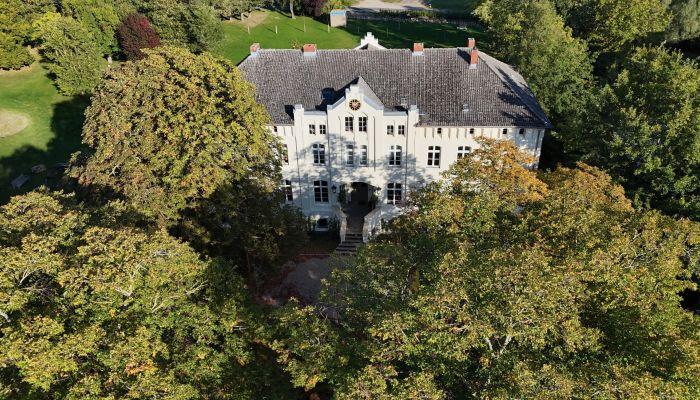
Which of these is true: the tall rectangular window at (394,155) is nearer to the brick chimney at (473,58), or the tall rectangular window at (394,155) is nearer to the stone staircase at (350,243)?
the stone staircase at (350,243)

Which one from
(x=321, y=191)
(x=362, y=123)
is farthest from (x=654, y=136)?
(x=321, y=191)

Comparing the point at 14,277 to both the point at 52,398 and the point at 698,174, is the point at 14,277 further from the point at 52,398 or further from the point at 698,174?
the point at 698,174

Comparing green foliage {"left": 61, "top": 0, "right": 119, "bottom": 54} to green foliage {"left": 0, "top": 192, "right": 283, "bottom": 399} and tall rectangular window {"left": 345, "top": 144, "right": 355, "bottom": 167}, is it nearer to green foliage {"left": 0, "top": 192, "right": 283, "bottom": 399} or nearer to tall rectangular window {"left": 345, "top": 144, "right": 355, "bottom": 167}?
tall rectangular window {"left": 345, "top": 144, "right": 355, "bottom": 167}

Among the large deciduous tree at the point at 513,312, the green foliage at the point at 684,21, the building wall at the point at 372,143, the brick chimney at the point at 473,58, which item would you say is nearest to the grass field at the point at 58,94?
the building wall at the point at 372,143

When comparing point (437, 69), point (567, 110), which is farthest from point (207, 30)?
point (567, 110)

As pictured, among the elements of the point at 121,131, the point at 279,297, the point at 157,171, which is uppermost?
the point at 121,131

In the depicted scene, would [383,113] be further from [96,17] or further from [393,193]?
[96,17]

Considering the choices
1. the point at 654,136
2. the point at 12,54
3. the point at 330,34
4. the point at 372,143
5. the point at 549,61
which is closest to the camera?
the point at 654,136

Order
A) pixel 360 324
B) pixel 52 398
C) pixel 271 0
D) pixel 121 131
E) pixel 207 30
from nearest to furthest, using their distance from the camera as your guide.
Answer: pixel 52 398 < pixel 360 324 < pixel 121 131 < pixel 207 30 < pixel 271 0
